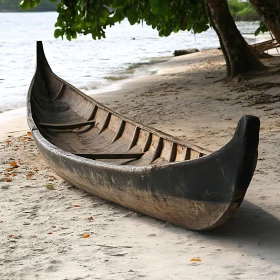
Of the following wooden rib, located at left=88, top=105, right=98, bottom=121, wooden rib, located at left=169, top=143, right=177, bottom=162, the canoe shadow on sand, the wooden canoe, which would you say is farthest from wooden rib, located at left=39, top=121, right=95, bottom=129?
the canoe shadow on sand

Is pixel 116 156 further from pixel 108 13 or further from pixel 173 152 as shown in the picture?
pixel 108 13

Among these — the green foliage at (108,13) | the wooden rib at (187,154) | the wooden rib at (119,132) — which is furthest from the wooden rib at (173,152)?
the green foliage at (108,13)

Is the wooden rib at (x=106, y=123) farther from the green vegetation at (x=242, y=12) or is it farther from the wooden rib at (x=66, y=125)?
the green vegetation at (x=242, y=12)

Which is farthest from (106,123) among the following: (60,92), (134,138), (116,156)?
(60,92)

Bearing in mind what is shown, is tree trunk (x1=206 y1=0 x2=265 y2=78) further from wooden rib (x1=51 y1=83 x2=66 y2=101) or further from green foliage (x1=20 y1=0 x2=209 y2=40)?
wooden rib (x1=51 y1=83 x2=66 y2=101)

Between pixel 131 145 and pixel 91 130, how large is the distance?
4.50ft

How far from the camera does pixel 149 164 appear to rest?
20.4 ft

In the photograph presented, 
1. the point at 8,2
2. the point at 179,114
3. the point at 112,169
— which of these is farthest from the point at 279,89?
the point at 8,2

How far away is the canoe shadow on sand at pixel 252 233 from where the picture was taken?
14.7ft

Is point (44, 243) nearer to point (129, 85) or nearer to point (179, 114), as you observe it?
point (179, 114)

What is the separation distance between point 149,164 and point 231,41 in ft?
22.8

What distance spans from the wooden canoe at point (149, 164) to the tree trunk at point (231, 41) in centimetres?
446

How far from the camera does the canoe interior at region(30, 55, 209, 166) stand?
622 cm

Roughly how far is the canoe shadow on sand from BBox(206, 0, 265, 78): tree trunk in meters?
7.54
